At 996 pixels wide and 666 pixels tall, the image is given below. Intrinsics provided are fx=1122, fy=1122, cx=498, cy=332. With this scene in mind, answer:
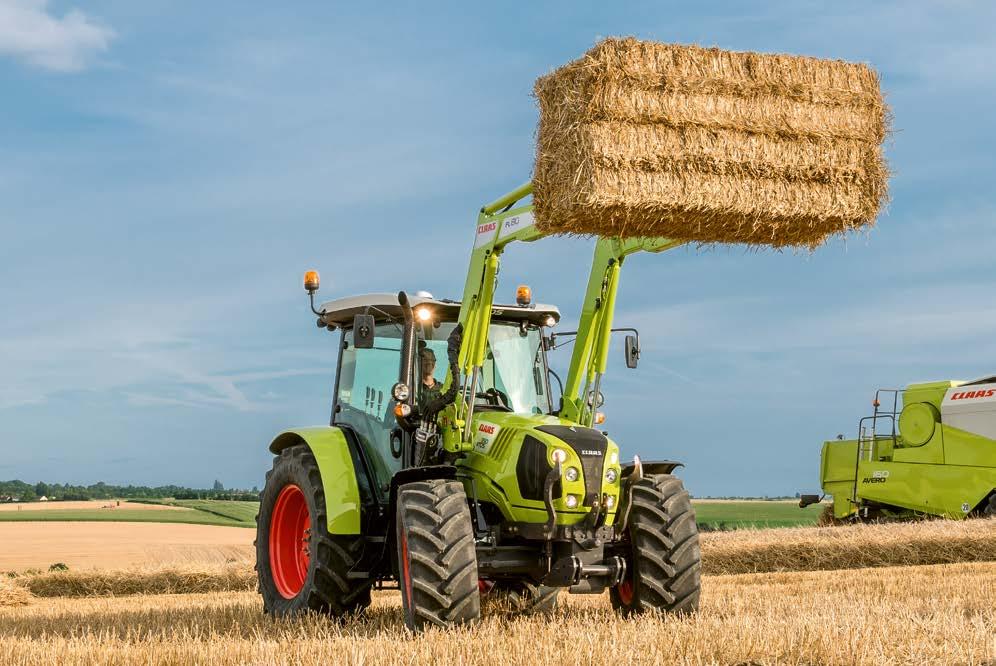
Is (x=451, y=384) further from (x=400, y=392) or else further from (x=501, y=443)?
(x=501, y=443)

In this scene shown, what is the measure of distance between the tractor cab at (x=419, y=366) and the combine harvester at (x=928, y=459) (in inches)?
→ 513

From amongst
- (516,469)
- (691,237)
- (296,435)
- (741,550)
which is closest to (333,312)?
(296,435)

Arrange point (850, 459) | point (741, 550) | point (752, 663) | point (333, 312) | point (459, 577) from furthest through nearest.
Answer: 1. point (850, 459)
2. point (741, 550)
3. point (333, 312)
4. point (459, 577)
5. point (752, 663)

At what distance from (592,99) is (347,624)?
12.3 ft

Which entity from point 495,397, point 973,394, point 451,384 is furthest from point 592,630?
point 973,394

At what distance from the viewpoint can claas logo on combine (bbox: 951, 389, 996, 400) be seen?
1881 cm

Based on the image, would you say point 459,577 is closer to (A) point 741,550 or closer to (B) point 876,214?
(B) point 876,214

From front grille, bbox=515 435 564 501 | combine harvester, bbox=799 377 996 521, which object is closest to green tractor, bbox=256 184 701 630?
front grille, bbox=515 435 564 501

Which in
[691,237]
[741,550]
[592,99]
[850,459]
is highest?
[592,99]

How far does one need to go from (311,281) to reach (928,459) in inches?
565

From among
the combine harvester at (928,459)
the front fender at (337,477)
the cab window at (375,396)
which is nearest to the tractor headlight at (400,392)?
the cab window at (375,396)

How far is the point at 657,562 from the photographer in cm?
737

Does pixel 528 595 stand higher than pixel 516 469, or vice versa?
pixel 516 469

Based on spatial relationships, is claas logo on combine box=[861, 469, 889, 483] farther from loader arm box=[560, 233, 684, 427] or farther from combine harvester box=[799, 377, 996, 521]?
loader arm box=[560, 233, 684, 427]
